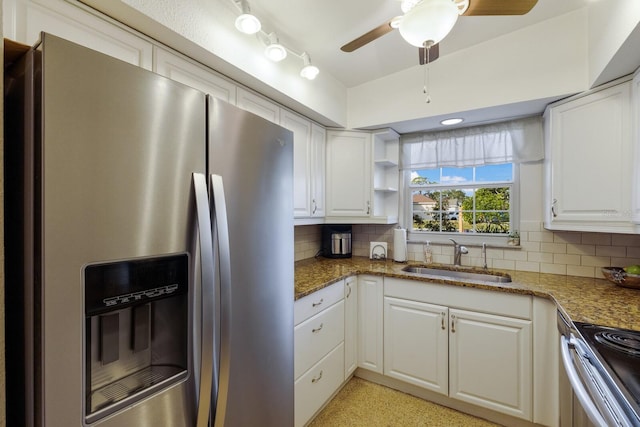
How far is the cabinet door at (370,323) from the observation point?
2.20 metres

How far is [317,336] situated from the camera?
182cm

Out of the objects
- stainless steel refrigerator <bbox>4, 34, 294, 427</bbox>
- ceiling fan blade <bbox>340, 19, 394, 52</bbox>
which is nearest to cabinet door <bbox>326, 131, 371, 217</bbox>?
ceiling fan blade <bbox>340, 19, 394, 52</bbox>

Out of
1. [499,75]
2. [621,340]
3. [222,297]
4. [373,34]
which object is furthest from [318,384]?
[499,75]

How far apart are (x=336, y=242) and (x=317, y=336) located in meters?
1.12

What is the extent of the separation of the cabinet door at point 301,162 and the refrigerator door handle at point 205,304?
4.30 ft

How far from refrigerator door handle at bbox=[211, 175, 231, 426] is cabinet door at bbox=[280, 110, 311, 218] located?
49.2 inches

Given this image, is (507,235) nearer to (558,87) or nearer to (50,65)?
(558,87)

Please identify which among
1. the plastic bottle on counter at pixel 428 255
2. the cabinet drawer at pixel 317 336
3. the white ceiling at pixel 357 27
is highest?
the white ceiling at pixel 357 27

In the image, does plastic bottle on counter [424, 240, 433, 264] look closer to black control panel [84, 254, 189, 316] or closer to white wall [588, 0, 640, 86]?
white wall [588, 0, 640, 86]

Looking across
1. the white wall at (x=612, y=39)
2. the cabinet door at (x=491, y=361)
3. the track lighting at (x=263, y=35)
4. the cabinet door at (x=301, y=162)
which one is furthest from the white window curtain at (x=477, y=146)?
the track lighting at (x=263, y=35)

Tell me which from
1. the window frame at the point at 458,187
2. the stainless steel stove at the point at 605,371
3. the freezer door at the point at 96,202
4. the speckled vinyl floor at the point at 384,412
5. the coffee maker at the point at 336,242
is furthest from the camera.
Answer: the coffee maker at the point at 336,242

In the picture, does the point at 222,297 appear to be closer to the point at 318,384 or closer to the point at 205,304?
the point at 205,304

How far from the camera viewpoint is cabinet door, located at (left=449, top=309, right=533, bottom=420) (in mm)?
1731

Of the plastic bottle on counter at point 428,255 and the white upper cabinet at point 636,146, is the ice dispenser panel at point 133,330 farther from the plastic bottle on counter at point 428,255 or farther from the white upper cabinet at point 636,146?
the plastic bottle on counter at point 428,255
